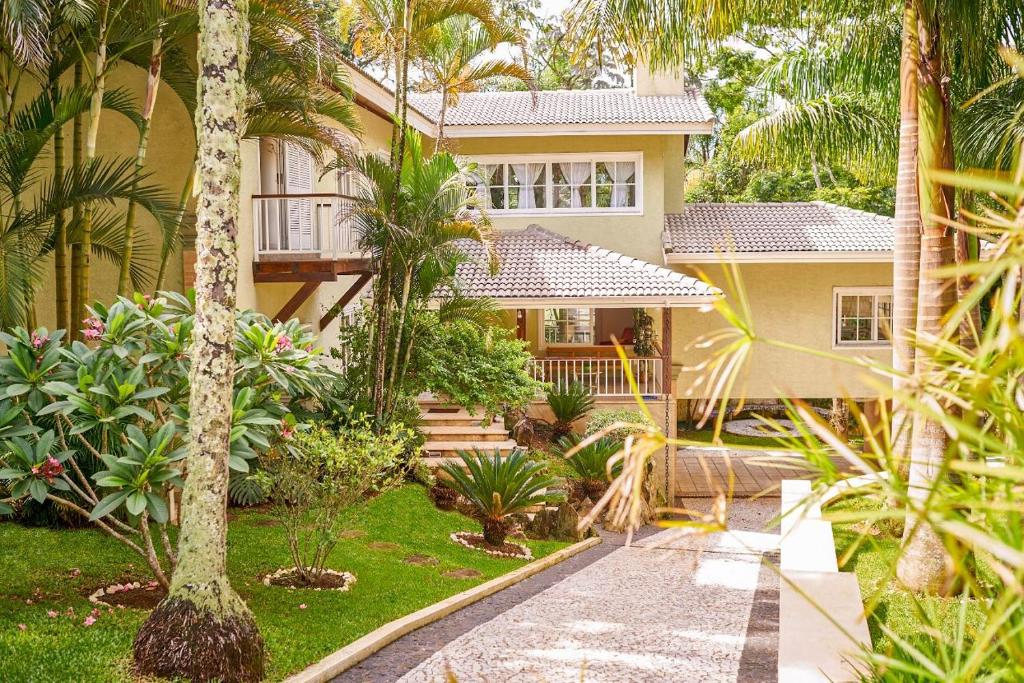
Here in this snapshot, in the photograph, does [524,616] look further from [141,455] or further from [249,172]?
[249,172]

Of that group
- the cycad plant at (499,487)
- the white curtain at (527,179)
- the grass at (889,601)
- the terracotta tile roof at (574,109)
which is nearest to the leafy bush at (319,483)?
the cycad plant at (499,487)

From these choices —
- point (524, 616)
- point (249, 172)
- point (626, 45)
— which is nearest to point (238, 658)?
point (524, 616)

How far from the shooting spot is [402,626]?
28.4 ft

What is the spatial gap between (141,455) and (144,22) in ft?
16.9

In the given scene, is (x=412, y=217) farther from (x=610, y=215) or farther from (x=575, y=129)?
(x=610, y=215)

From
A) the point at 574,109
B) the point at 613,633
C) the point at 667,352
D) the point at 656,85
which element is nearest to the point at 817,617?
the point at 613,633

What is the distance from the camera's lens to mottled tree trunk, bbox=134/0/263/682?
685 cm

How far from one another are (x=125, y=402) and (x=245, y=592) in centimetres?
219

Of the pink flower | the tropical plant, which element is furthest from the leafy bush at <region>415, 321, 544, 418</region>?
the pink flower

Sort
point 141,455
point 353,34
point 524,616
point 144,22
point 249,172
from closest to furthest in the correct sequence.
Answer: point 141,455 < point 524,616 < point 144,22 < point 249,172 < point 353,34

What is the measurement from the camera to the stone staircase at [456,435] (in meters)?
16.2

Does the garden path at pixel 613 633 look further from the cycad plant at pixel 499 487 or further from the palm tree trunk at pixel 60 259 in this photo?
the palm tree trunk at pixel 60 259

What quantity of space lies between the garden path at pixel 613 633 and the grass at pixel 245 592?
458mm

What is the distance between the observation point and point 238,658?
Result: 673cm
